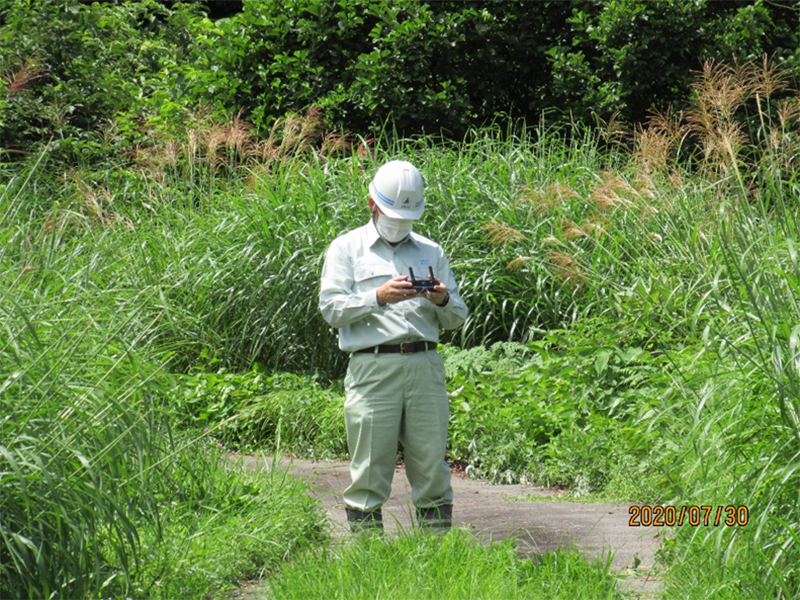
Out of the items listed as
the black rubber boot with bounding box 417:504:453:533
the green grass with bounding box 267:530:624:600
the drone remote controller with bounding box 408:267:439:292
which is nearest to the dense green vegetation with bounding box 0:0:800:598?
the green grass with bounding box 267:530:624:600

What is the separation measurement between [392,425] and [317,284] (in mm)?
3477

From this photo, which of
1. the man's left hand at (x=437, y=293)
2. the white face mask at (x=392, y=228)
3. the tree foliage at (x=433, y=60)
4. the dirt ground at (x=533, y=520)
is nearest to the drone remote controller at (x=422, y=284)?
the man's left hand at (x=437, y=293)

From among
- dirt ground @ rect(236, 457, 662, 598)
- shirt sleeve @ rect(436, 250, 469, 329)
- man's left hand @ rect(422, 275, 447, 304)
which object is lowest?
dirt ground @ rect(236, 457, 662, 598)

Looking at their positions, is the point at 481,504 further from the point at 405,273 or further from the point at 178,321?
the point at 178,321

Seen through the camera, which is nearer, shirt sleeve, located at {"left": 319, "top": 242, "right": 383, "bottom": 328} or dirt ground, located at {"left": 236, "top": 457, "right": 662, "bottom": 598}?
dirt ground, located at {"left": 236, "top": 457, "right": 662, "bottom": 598}

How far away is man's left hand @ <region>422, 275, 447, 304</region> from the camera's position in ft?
15.2

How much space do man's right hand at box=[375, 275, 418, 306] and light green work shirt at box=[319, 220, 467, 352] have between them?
0.05 m

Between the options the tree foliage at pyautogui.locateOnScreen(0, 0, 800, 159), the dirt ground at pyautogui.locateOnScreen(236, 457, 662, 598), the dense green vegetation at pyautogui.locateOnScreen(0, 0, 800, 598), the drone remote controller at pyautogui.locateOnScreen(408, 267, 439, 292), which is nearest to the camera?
the dense green vegetation at pyautogui.locateOnScreen(0, 0, 800, 598)

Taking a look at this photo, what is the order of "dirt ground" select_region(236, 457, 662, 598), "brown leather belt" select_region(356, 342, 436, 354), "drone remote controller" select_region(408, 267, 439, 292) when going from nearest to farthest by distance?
"dirt ground" select_region(236, 457, 662, 598) < "drone remote controller" select_region(408, 267, 439, 292) < "brown leather belt" select_region(356, 342, 436, 354)

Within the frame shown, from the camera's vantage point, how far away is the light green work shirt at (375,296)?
4.67m

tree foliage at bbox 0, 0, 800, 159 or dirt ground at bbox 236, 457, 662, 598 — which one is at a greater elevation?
tree foliage at bbox 0, 0, 800, 159

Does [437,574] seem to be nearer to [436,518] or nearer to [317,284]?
[436,518]
